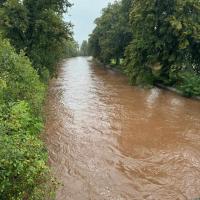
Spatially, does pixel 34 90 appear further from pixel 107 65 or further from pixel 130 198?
pixel 107 65

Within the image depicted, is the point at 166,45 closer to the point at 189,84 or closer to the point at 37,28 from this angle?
the point at 189,84

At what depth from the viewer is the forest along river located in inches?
362

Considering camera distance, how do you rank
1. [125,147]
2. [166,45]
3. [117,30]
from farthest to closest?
[117,30], [166,45], [125,147]

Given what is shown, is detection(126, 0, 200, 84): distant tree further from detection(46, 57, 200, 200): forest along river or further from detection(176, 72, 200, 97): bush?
detection(46, 57, 200, 200): forest along river

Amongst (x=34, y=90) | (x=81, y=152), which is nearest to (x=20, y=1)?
(x=34, y=90)

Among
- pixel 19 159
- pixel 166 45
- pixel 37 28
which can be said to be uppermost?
pixel 37 28

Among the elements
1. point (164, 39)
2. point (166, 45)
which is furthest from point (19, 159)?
point (166, 45)

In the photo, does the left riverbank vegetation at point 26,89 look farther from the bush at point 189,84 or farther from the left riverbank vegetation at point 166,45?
the bush at point 189,84

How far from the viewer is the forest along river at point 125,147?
920 centimetres

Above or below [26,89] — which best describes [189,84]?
below

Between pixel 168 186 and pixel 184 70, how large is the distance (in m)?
16.3

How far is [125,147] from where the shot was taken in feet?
41.0

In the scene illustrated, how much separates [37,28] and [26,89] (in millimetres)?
12078

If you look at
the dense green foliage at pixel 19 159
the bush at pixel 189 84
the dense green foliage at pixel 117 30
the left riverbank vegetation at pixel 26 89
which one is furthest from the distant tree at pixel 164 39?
the dense green foliage at pixel 19 159
